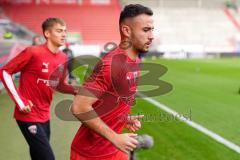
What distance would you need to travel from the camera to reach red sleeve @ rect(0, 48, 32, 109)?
4.91m

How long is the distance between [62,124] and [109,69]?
7.46 m

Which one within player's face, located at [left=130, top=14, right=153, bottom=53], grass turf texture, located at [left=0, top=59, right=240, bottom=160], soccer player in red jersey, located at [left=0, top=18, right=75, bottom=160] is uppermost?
player's face, located at [left=130, top=14, right=153, bottom=53]

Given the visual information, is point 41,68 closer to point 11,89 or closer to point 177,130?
point 11,89

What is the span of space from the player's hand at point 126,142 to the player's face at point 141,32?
2.07ft

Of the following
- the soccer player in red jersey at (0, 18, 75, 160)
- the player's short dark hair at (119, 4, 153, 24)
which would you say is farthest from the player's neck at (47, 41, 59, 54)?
the player's short dark hair at (119, 4, 153, 24)

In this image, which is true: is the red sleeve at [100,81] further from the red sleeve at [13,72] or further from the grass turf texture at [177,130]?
the grass turf texture at [177,130]

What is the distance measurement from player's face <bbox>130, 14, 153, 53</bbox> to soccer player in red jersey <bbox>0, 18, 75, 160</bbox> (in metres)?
2.17

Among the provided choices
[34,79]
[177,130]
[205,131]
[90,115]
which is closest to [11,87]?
[34,79]

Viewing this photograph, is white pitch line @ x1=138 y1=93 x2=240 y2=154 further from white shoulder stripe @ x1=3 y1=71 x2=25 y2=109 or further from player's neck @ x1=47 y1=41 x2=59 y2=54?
white shoulder stripe @ x1=3 y1=71 x2=25 y2=109

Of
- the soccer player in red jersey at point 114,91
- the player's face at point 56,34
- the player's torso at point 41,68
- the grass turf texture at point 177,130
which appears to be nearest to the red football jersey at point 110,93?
the soccer player in red jersey at point 114,91

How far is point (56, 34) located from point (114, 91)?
2.24m


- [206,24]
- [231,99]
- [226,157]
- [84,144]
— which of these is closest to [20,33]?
[206,24]

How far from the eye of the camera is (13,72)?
508cm

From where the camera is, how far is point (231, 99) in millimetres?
14320
